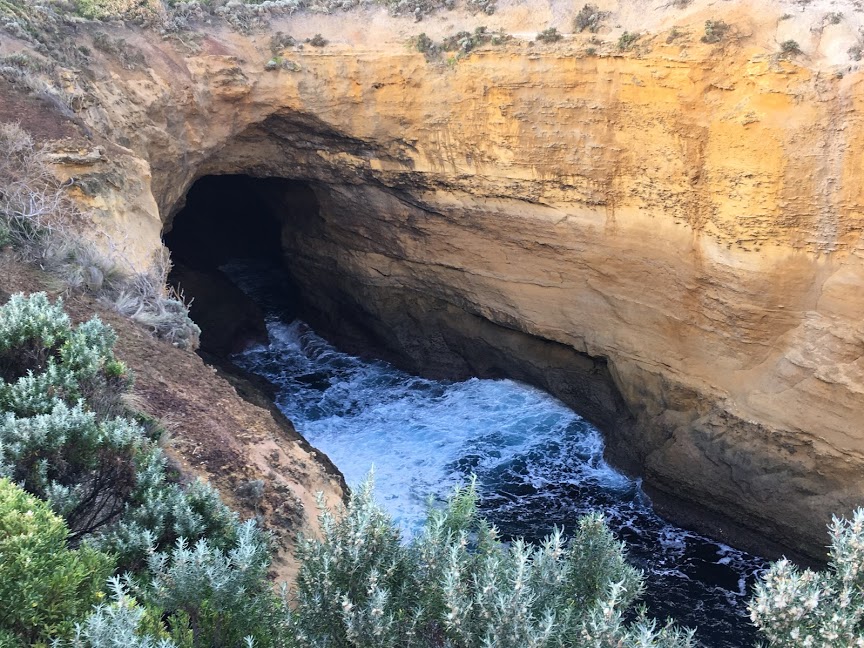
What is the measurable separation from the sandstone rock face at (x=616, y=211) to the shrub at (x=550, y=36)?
0.55 ft

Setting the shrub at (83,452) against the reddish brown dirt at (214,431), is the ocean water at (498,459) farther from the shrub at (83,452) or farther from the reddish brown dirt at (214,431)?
the shrub at (83,452)

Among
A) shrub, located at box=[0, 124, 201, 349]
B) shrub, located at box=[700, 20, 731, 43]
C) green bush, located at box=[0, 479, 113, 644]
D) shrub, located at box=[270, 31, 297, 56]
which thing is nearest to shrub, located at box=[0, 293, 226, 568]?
green bush, located at box=[0, 479, 113, 644]

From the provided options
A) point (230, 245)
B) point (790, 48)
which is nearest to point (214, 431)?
point (790, 48)

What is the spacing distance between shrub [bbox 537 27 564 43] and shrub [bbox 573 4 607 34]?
12.8 inches

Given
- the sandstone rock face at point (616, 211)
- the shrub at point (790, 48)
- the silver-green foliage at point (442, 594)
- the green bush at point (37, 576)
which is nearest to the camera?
the green bush at point (37, 576)

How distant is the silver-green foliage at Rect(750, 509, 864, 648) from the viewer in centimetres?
379

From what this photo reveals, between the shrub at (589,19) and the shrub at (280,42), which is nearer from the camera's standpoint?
the shrub at (589,19)

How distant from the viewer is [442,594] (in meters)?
4.01

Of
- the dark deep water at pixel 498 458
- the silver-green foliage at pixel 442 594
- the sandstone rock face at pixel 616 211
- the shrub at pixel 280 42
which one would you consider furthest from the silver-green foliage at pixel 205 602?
the shrub at pixel 280 42

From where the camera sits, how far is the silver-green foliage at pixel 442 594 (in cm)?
375

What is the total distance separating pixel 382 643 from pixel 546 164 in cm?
969

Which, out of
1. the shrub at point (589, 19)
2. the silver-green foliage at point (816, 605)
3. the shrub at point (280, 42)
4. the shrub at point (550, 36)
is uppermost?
the shrub at point (589, 19)

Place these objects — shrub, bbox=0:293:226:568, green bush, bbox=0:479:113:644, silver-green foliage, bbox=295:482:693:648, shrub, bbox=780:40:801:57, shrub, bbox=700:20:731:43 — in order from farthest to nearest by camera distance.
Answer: shrub, bbox=700:20:731:43 < shrub, bbox=780:40:801:57 < shrub, bbox=0:293:226:568 < silver-green foliage, bbox=295:482:693:648 < green bush, bbox=0:479:113:644

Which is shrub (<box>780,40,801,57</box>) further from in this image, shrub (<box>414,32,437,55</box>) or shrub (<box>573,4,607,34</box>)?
shrub (<box>414,32,437,55</box>)
